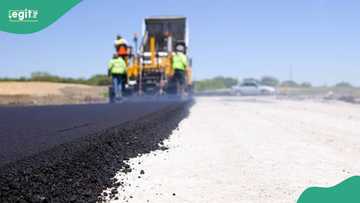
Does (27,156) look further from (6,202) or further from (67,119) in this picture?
(67,119)

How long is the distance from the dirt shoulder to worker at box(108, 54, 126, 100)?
1.73 metres

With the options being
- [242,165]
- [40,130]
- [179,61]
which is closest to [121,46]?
[179,61]

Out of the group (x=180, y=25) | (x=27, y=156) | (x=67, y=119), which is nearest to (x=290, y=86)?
(x=180, y=25)

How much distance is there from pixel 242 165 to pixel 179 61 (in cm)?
1650

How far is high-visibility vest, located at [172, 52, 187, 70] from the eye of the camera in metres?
23.2

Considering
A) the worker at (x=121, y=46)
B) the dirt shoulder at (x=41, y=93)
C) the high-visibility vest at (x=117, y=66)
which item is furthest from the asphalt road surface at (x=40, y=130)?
the worker at (x=121, y=46)

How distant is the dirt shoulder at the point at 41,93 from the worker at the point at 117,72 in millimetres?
1727

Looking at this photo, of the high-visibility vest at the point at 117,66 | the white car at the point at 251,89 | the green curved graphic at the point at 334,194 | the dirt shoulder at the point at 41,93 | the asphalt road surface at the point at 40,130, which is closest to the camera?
the green curved graphic at the point at 334,194

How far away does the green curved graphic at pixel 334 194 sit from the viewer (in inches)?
207

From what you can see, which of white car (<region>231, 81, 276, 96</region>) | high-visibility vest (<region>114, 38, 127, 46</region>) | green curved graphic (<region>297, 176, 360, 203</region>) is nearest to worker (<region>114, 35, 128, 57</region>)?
high-visibility vest (<region>114, 38, 127, 46</region>)

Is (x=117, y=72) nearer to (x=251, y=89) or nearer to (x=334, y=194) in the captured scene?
(x=334, y=194)

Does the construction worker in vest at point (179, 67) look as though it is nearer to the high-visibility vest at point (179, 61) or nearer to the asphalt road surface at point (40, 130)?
the high-visibility vest at point (179, 61)

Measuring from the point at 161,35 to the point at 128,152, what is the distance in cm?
1715

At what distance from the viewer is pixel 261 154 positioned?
795 centimetres
